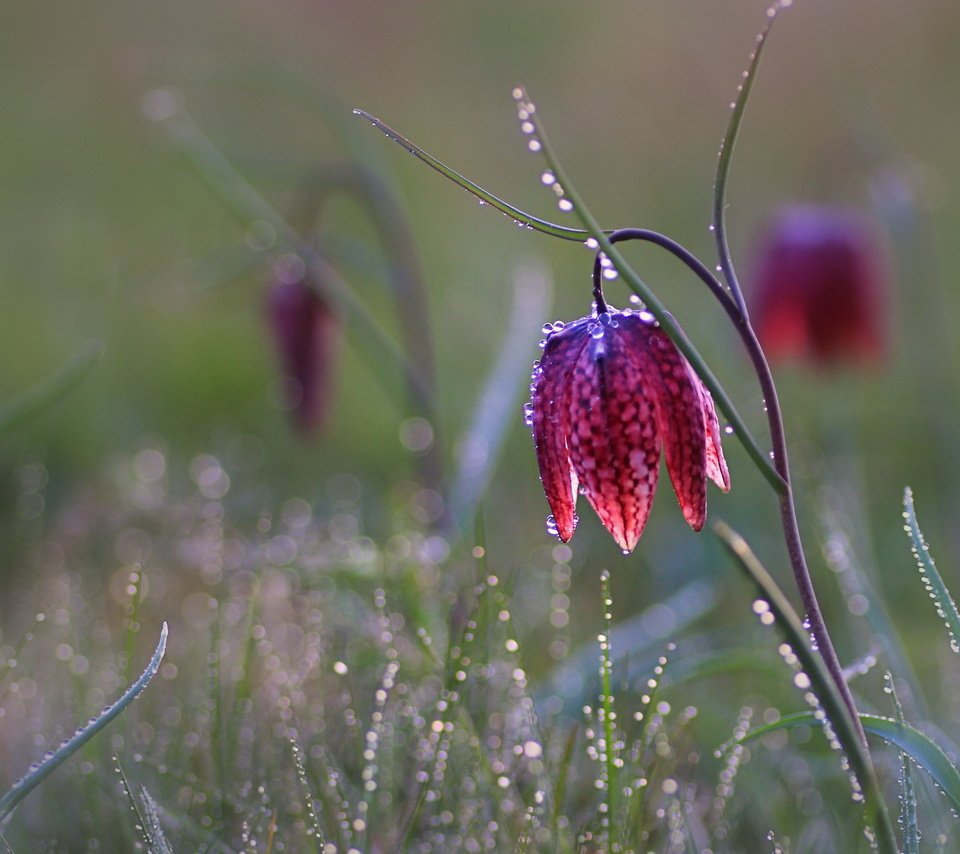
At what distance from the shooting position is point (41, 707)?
1329 millimetres

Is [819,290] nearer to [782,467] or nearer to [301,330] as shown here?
[301,330]

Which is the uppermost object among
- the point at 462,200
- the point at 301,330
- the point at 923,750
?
the point at 462,200

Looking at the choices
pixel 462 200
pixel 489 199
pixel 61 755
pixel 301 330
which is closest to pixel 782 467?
pixel 489 199

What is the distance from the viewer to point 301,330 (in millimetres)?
1801

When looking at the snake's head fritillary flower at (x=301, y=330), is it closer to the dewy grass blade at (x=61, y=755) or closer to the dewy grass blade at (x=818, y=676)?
the dewy grass blade at (x=61, y=755)

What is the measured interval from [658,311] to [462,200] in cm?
392

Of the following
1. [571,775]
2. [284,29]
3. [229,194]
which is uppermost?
[284,29]

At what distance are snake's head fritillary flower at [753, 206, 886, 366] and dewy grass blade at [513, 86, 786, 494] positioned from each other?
1362mm

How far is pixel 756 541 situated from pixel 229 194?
98 cm

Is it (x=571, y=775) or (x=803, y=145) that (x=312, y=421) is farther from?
(x=803, y=145)

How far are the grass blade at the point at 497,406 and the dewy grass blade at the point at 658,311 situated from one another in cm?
73

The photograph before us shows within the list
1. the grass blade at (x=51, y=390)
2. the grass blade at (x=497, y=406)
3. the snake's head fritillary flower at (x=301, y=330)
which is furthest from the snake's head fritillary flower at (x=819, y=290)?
the grass blade at (x=51, y=390)

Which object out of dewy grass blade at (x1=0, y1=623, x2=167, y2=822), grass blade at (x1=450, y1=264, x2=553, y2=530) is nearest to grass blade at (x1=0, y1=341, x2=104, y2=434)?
grass blade at (x1=450, y1=264, x2=553, y2=530)

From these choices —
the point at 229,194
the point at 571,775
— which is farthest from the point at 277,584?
the point at 571,775
